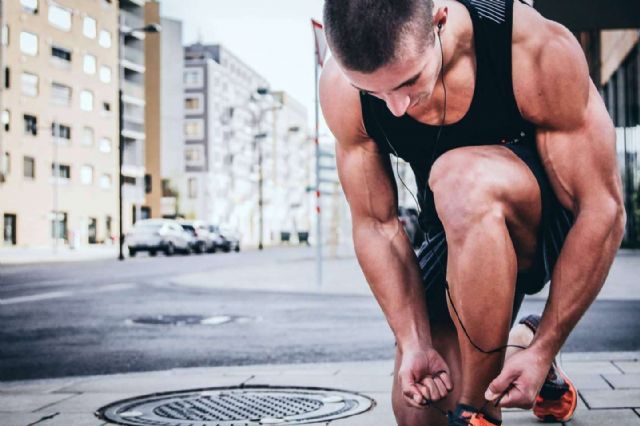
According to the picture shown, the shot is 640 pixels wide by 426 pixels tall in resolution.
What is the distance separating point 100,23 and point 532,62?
2167 inches

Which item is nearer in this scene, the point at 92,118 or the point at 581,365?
the point at 581,365

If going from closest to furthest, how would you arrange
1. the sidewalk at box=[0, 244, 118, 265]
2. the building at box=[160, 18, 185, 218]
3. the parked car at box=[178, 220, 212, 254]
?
the sidewalk at box=[0, 244, 118, 265], the parked car at box=[178, 220, 212, 254], the building at box=[160, 18, 185, 218]

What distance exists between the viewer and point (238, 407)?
3594 millimetres

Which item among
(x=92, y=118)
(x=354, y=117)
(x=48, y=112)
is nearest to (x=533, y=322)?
(x=354, y=117)

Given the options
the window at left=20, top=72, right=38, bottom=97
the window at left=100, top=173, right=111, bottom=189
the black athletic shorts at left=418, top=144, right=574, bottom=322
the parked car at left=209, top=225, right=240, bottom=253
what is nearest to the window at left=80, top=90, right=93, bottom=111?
the window at left=100, top=173, right=111, bottom=189

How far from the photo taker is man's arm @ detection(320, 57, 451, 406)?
2.34 metres

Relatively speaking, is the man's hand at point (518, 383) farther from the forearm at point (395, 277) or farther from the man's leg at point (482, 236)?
the forearm at point (395, 277)

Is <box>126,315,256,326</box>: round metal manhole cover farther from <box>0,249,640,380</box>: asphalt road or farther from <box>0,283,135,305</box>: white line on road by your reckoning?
<box>0,283,135,305</box>: white line on road

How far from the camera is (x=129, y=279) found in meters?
15.1

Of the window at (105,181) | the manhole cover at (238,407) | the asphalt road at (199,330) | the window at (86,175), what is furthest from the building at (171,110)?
the manhole cover at (238,407)

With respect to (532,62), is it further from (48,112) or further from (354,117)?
(48,112)

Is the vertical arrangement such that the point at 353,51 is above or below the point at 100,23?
below

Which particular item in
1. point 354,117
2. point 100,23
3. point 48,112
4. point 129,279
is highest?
point 100,23

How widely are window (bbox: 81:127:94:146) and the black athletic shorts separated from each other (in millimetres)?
52912
